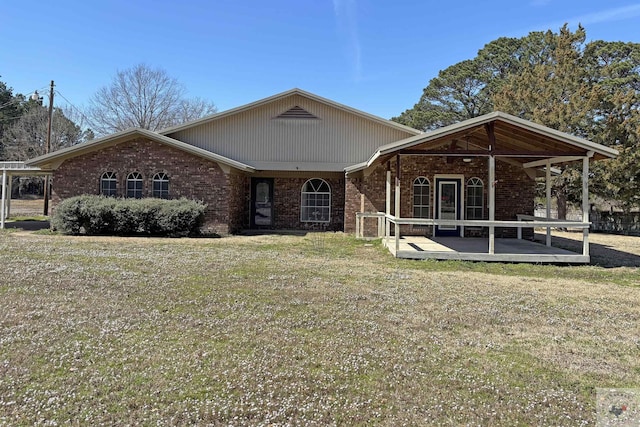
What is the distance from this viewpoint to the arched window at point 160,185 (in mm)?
15406

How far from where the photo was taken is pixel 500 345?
4488 millimetres

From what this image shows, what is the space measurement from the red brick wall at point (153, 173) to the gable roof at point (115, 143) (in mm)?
200

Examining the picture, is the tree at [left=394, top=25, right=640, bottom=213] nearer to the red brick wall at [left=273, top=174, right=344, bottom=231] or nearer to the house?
the house

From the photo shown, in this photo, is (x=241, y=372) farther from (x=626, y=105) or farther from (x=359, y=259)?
(x=626, y=105)

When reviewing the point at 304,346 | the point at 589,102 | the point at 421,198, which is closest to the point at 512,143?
the point at 421,198

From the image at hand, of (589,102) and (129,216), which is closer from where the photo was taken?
(129,216)

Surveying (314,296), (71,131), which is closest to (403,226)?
(314,296)

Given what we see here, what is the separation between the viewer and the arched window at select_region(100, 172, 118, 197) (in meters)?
15.5

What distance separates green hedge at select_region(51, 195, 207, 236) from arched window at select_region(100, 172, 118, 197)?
127 centimetres

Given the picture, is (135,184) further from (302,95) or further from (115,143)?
(302,95)

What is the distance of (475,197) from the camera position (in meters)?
14.9

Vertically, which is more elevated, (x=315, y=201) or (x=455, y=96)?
(x=455, y=96)

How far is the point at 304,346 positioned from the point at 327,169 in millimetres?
13186

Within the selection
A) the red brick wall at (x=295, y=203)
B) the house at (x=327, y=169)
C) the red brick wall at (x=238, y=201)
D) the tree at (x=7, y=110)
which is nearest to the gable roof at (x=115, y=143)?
the house at (x=327, y=169)
